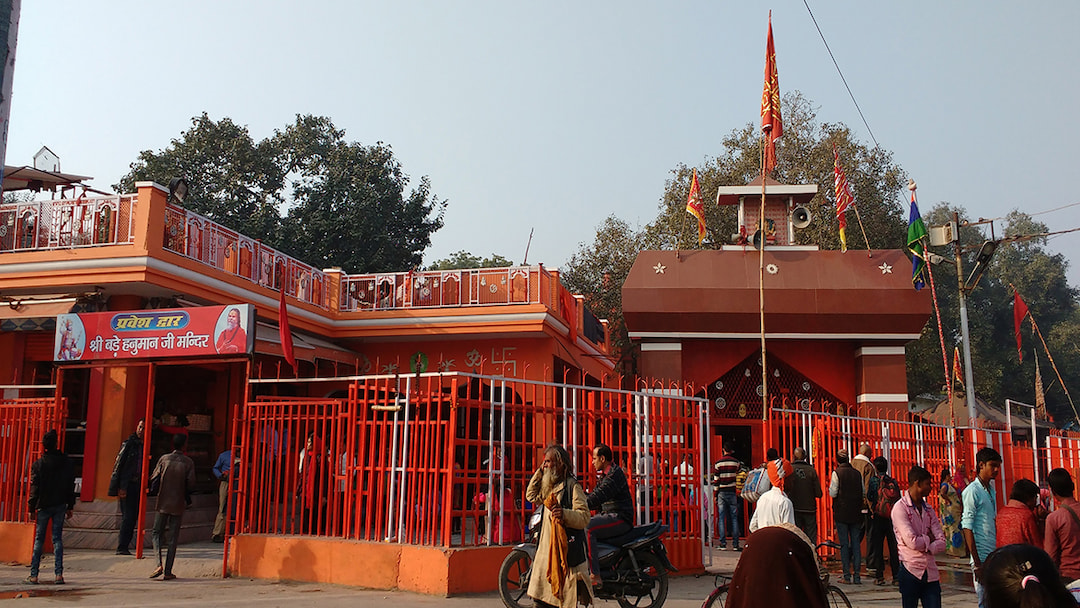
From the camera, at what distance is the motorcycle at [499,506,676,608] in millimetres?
7523

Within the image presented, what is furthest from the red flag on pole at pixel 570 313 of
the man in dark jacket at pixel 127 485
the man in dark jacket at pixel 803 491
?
the man in dark jacket at pixel 127 485

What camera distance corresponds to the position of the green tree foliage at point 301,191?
29.9 meters

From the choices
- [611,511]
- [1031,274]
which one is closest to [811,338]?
[611,511]

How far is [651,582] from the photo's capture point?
7750 mm

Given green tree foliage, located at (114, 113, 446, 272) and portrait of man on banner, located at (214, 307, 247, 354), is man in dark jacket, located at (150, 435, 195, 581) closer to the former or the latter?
portrait of man on banner, located at (214, 307, 247, 354)

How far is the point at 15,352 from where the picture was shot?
13.6 meters

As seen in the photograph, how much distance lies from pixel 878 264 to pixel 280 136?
73.4 feet

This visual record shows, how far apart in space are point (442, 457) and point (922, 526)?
14.3 ft

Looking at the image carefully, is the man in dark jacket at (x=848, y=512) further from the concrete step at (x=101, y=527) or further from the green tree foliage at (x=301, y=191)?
the green tree foliage at (x=301, y=191)

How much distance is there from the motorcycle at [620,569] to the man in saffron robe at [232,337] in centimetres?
379

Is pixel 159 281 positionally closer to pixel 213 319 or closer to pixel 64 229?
pixel 64 229

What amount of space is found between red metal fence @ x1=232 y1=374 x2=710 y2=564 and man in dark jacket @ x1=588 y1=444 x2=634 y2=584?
Answer: 1.10 m

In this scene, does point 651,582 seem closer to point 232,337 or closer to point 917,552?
point 917,552

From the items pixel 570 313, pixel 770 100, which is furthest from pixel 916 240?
pixel 570 313
